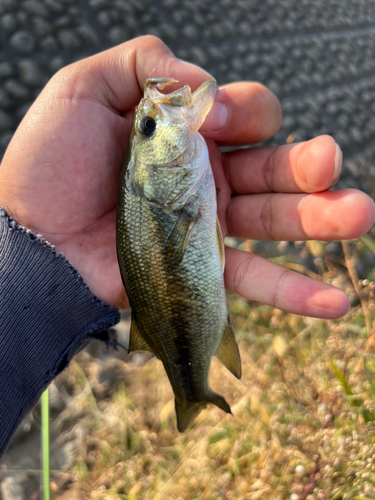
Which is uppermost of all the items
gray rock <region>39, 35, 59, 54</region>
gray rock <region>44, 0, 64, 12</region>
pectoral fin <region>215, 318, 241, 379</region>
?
gray rock <region>44, 0, 64, 12</region>

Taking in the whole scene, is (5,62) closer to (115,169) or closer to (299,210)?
(115,169)

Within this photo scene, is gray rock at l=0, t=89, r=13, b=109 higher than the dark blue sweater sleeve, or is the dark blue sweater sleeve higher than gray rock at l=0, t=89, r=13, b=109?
gray rock at l=0, t=89, r=13, b=109

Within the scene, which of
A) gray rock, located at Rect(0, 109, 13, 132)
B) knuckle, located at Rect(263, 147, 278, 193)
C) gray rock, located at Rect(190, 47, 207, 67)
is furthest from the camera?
gray rock, located at Rect(190, 47, 207, 67)

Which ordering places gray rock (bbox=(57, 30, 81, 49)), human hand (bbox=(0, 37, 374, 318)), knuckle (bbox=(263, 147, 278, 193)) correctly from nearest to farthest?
1. human hand (bbox=(0, 37, 374, 318))
2. knuckle (bbox=(263, 147, 278, 193))
3. gray rock (bbox=(57, 30, 81, 49))

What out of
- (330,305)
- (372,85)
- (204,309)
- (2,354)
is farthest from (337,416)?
(372,85)

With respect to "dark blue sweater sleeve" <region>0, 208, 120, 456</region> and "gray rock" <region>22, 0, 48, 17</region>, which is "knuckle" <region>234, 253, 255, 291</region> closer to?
"dark blue sweater sleeve" <region>0, 208, 120, 456</region>

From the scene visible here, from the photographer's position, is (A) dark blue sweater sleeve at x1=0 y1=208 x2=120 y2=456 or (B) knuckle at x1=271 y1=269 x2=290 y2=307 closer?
(A) dark blue sweater sleeve at x1=0 y1=208 x2=120 y2=456

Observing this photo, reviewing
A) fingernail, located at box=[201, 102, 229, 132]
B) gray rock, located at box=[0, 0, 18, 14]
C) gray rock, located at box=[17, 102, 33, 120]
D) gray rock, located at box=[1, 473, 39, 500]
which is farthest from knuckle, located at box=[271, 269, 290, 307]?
gray rock, located at box=[0, 0, 18, 14]
